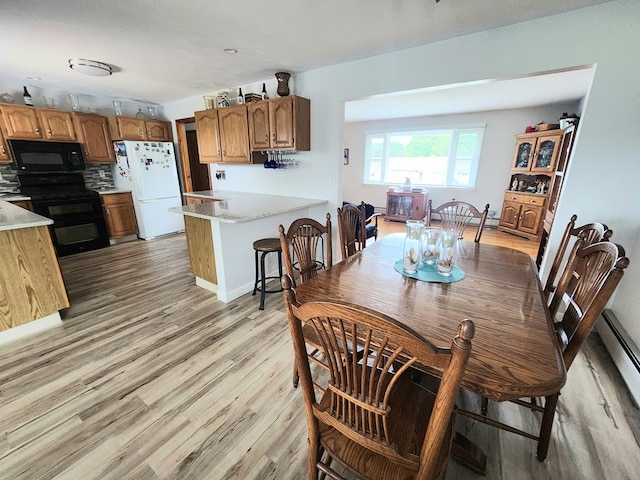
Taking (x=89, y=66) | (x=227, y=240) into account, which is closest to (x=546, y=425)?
(x=227, y=240)

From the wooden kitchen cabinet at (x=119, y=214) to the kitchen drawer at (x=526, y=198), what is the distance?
7089 millimetres

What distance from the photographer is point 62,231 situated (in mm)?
3926

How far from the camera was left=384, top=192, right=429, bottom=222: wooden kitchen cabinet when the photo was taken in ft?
19.7

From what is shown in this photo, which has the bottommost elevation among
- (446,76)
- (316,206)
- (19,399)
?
(19,399)

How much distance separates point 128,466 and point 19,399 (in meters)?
0.99

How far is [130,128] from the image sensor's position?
4516 millimetres

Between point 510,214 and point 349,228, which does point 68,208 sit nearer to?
point 349,228

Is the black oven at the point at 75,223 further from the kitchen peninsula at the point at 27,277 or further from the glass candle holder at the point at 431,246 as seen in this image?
the glass candle holder at the point at 431,246

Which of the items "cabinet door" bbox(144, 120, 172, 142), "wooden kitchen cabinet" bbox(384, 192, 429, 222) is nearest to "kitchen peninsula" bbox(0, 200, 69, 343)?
"cabinet door" bbox(144, 120, 172, 142)

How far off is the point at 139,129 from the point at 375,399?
5584 millimetres

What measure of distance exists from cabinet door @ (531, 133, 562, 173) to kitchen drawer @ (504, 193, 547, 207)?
0.45 metres

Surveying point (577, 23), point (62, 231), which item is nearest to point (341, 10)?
point (577, 23)

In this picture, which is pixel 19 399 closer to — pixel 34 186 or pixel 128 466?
pixel 128 466

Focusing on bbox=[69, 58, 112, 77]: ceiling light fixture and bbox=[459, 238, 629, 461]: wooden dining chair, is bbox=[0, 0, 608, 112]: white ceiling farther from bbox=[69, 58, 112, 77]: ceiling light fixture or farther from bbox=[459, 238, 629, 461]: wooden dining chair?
bbox=[459, 238, 629, 461]: wooden dining chair
